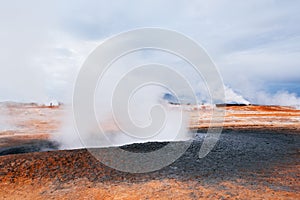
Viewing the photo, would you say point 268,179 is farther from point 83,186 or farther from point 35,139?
point 35,139

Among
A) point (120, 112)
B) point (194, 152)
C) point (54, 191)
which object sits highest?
point (120, 112)

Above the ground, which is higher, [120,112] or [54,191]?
[120,112]

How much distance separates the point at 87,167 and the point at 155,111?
10152 millimetres

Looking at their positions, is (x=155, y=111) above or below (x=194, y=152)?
above

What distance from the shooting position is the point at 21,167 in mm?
7480

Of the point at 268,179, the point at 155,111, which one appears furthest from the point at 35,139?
the point at 268,179

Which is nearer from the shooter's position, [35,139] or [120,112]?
[35,139]

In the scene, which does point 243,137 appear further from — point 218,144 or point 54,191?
point 54,191

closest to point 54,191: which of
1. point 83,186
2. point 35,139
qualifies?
point 83,186

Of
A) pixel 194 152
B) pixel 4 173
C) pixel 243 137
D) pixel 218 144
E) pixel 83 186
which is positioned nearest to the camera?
pixel 83 186

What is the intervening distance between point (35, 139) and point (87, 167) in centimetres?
664

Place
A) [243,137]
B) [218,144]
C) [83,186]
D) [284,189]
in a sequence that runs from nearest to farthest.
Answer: [284,189] < [83,186] < [218,144] < [243,137]

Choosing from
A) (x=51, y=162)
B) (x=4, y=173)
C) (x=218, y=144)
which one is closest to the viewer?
(x=4, y=173)

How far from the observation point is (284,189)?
19.1ft
